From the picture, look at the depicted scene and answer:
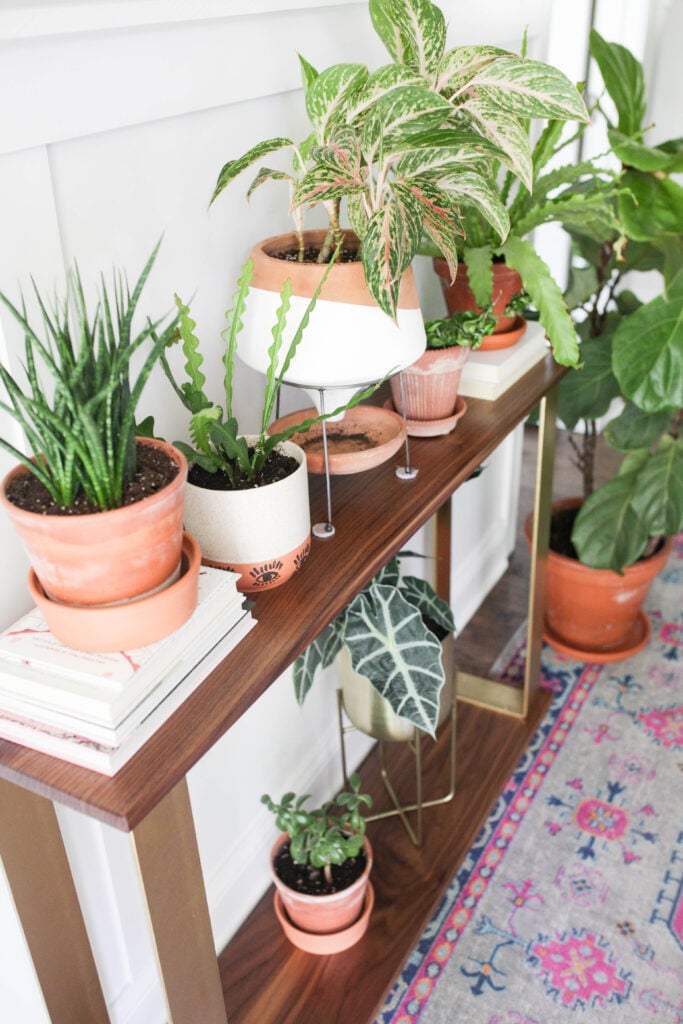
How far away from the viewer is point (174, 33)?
1.04m

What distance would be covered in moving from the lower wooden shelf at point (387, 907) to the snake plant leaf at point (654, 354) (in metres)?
0.79

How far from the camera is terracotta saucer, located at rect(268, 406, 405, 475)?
120 cm

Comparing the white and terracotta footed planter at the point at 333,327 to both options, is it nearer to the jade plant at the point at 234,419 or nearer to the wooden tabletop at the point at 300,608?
the jade plant at the point at 234,419

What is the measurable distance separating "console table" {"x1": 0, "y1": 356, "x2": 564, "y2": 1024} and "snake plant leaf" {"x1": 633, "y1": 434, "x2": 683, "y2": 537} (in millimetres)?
453

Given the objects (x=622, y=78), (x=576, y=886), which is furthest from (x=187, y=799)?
(x=622, y=78)

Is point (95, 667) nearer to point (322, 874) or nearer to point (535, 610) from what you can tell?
point (322, 874)

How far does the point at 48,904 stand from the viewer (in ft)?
3.66

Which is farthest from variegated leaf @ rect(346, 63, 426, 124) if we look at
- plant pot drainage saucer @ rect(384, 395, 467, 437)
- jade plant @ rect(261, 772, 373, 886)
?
jade plant @ rect(261, 772, 373, 886)

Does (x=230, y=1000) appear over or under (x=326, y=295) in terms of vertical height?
under

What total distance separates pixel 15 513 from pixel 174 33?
0.60 metres

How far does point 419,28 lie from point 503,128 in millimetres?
162

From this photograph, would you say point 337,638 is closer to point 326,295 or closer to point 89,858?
point 89,858

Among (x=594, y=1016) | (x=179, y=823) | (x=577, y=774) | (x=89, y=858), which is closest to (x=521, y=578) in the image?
(x=577, y=774)

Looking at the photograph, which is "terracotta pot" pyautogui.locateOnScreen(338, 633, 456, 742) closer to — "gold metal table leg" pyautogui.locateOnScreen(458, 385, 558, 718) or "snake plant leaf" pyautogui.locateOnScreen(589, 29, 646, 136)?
"gold metal table leg" pyautogui.locateOnScreen(458, 385, 558, 718)
